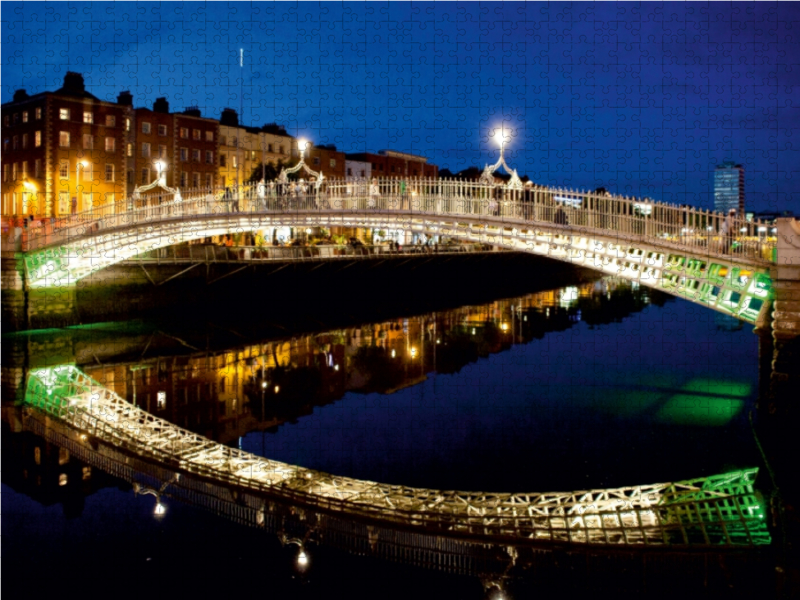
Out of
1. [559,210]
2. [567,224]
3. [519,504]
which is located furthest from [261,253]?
[519,504]

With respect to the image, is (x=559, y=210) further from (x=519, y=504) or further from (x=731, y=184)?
(x=731, y=184)

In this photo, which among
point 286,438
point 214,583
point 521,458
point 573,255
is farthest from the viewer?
→ point 573,255

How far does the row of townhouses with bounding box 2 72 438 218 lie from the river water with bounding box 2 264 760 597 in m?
15.4

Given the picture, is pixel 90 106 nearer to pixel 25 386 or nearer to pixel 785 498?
pixel 25 386

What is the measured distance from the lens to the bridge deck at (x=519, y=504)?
919 cm

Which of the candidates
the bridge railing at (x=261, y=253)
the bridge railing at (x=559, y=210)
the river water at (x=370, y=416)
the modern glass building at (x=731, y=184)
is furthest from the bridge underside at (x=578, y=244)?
the modern glass building at (x=731, y=184)

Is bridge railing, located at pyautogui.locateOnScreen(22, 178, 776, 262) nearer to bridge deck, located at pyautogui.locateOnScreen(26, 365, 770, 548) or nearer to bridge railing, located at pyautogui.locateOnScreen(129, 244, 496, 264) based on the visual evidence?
bridge deck, located at pyautogui.locateOnScreen(26, 365, 770, 548)

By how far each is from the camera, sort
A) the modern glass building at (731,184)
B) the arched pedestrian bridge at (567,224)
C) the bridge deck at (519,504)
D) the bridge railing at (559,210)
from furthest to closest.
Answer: the modern glass building at (731,184) < the arched pedestrian bridge at (567,224) < the bridge railing at (559,210) < the bridge deck at (519,504)

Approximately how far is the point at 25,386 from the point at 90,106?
2923cm

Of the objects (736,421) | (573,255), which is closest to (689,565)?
(736,421)

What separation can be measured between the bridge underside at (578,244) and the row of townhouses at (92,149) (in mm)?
13717

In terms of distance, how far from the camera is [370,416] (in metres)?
16.0

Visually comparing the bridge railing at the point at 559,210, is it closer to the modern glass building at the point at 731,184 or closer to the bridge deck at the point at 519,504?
the bridge deck at the point at 519,504

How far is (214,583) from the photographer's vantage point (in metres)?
8.44
